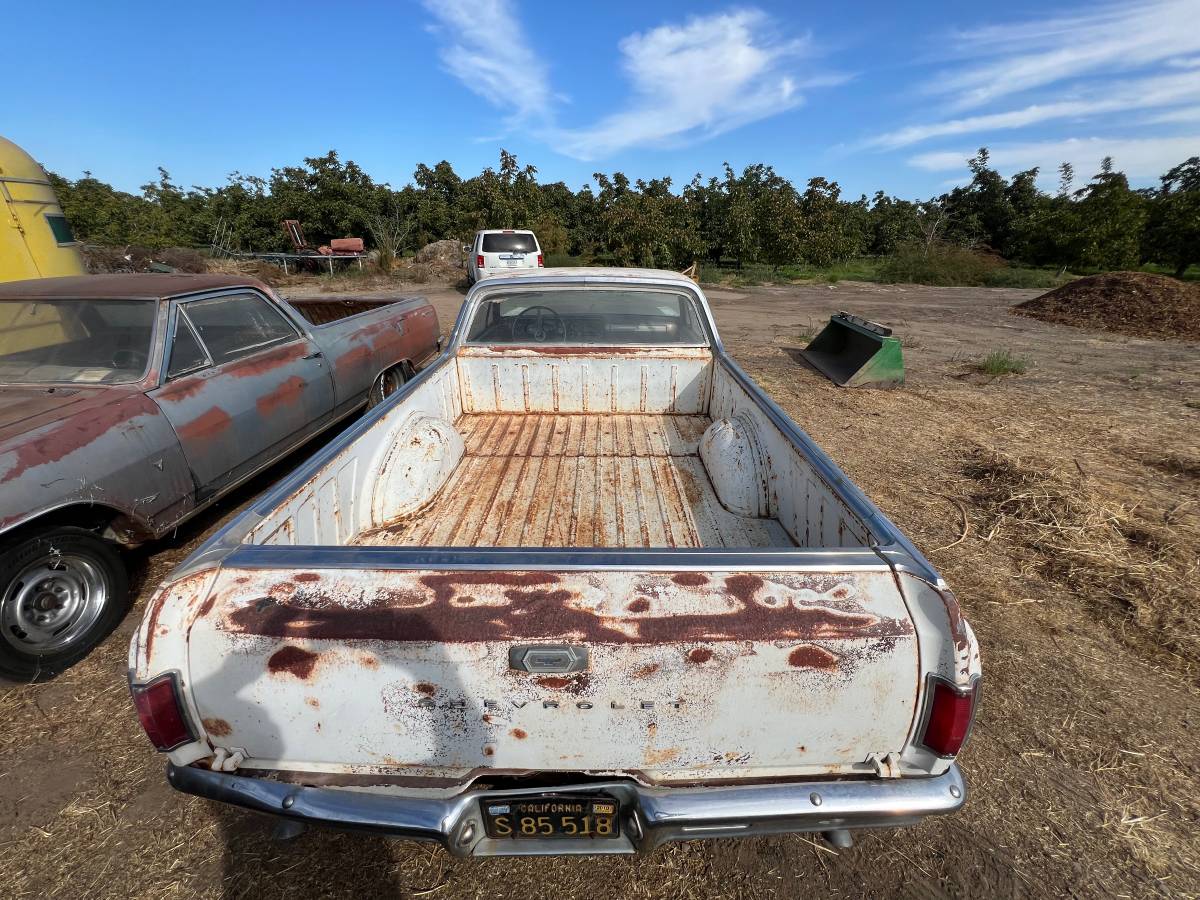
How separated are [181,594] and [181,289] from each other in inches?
124

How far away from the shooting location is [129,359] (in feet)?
10.5

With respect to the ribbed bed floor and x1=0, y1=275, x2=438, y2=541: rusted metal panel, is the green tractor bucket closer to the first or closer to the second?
the ribbed bed floor

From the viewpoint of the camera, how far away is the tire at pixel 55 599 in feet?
7.96

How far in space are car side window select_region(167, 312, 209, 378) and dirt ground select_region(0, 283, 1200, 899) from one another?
1.25 metres

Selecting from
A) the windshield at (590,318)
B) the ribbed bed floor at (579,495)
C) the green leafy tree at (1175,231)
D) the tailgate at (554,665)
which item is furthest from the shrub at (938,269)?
the tailgate at (554,665)

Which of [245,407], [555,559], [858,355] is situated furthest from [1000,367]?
[245,407]

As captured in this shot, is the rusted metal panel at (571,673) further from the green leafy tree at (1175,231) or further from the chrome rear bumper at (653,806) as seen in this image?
the green leafy tree at (1175,231)

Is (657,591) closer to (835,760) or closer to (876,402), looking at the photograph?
(835,760)

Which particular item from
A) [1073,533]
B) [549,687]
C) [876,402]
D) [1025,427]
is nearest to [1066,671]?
[1073,533]

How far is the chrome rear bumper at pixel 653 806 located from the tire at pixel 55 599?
1834 mm

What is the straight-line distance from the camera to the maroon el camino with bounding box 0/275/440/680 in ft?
8.10

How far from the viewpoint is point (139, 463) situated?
2814mm

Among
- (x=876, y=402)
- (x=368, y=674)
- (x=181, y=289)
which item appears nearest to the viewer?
(x=368, y=674)

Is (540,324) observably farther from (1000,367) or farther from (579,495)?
(1000,367)
